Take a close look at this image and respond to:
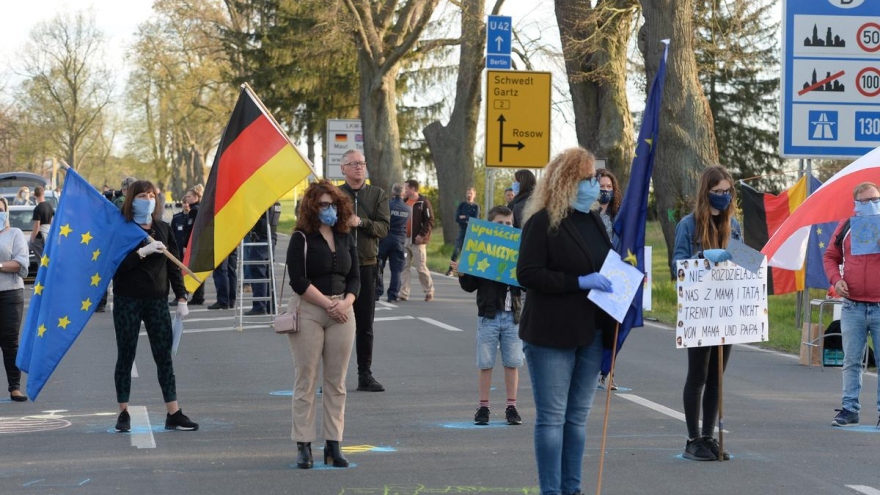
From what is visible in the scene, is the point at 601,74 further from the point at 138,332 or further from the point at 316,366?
the point at 316,366

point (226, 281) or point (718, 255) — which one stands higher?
point (718, 255)

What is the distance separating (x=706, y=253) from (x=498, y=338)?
6.85ft

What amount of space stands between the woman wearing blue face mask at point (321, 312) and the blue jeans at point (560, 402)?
199 cm

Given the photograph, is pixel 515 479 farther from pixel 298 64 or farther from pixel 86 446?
pixel 298 64

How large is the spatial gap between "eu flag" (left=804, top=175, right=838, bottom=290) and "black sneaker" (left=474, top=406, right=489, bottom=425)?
673cm

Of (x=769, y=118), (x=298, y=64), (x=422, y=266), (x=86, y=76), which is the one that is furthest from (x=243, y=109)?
(x=86, y=76)

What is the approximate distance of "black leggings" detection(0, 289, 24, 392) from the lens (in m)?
11.1

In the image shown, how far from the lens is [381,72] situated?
38.6 meters

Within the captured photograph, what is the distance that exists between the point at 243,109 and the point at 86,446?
11.8 feet

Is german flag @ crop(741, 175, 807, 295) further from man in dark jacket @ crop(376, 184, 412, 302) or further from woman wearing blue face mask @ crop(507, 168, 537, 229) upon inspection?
woman wearing blue face mask @ crop(507, 168, 537, 229)

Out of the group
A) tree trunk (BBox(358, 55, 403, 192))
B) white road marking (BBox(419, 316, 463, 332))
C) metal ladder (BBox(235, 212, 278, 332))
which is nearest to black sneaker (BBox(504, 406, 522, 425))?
white road marking (BBox(419, 316, 463, 332))

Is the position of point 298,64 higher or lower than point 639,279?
higher

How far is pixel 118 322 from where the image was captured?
9234mm

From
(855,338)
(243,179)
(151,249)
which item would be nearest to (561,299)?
(151,249)
